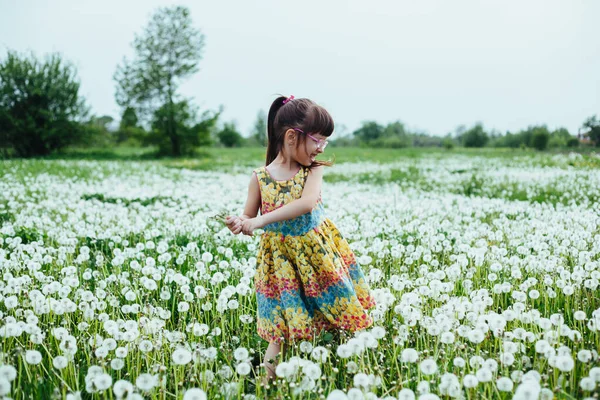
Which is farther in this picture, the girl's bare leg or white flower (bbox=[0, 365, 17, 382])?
the girl's bare leg

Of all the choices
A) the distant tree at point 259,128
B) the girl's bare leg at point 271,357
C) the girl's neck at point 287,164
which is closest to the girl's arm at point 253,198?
the girl's neck at point 287,164

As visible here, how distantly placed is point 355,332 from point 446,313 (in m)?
0.60

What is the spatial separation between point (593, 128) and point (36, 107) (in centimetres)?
3396

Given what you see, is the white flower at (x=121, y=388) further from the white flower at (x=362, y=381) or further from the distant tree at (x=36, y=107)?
the distant tree at (x=36, y=107)

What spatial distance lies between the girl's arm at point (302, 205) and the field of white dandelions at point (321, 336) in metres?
0.77

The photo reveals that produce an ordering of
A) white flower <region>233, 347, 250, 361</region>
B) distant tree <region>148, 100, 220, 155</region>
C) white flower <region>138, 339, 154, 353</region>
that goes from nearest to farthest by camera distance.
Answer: white flower <region>233, 347, 250, 361</region> < white flower <region>138, 339, 154, 353</region> < distant tree <region>148, 100, 220, 155</region>

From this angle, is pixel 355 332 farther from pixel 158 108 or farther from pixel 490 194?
pixel 158 108

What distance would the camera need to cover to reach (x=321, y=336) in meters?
3.37

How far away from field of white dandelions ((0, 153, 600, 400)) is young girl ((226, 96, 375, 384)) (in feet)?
0.56

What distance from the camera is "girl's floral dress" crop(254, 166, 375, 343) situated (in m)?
3.32

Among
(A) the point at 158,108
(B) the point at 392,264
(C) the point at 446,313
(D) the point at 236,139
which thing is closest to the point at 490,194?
(B) the point at 392,264

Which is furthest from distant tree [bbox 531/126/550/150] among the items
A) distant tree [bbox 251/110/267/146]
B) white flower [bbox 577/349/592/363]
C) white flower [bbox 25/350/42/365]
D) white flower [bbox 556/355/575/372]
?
distant tree [bbox 251/110/267/146]

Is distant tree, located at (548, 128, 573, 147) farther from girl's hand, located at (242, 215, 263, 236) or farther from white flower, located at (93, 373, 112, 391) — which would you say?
white flower, located at (93, 373, 112, 391)

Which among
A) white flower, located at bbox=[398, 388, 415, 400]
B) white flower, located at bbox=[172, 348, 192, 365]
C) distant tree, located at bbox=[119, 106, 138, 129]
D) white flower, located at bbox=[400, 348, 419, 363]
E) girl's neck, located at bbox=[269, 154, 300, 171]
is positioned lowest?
white flower, located at bbox=[398, 388, 415, 400]
